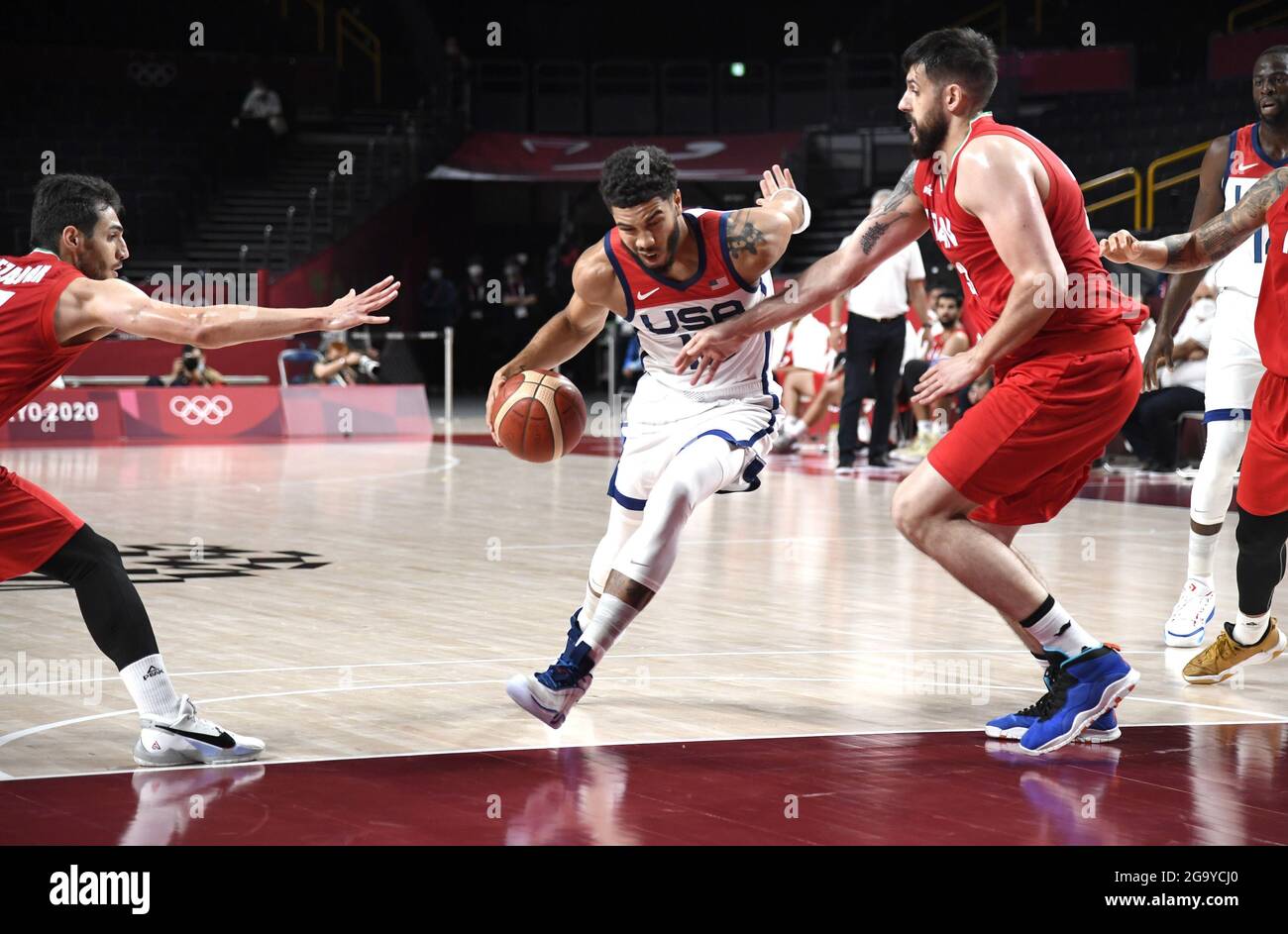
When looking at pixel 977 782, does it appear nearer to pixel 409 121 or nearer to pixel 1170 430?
pixel 1170 430

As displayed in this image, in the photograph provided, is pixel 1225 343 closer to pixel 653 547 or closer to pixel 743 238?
pixel 743 238

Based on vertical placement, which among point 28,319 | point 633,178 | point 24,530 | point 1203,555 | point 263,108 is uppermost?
point 263,108

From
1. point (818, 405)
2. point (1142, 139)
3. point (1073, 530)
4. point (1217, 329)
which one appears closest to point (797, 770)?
point (1217, 329)

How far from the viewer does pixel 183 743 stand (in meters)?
4.14

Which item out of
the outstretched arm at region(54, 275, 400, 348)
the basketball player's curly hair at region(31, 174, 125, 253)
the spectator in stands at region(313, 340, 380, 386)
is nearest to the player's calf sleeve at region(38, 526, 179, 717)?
the outstretched arm at region(54, 275, 400, 348)

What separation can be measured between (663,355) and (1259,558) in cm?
196

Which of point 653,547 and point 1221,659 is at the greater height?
point 653,547

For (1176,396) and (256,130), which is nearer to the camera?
(1176,396)

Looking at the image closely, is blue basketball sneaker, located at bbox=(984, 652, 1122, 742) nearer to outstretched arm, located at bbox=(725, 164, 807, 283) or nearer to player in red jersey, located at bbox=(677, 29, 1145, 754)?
player in red jersey, located at bbox=(677, 29, 1145, 754)

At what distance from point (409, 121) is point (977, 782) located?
22682 mm

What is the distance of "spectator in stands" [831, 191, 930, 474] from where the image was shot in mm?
12344

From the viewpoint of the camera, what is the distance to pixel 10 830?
3.47 metres

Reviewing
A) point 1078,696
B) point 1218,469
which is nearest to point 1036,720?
point 1078,696

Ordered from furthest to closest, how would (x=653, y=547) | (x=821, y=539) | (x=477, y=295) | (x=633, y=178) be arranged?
(x=477, y=295)
(x=821, y=539)
(x=633, y=178)
(x=653, y=547)
